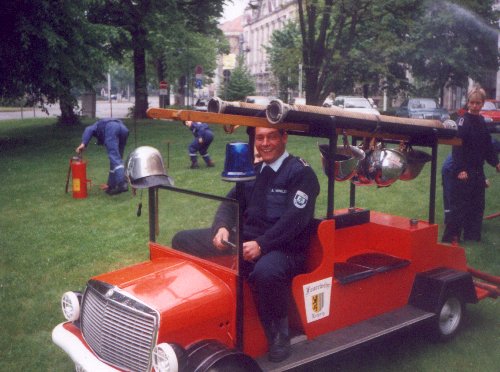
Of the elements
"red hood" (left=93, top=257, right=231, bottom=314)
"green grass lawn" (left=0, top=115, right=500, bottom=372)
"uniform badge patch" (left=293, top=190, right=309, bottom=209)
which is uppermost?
"uniform badge patch" (left=293, top=190, right=309, bottom=209)

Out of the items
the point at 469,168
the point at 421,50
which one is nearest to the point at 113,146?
the point at 469,168

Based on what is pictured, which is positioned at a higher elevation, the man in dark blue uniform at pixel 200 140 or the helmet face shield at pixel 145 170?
the helmet face shield at pixel 145 170

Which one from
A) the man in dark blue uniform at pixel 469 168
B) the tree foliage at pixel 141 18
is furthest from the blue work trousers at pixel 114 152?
the tree foliage at pixel 141 18

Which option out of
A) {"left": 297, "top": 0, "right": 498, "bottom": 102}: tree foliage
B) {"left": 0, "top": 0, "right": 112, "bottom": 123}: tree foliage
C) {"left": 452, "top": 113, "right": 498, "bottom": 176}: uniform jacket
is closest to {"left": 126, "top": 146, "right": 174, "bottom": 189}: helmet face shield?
{"left": 452, "top": 113, "right": 498, "bottom": 176}: uniform jacket

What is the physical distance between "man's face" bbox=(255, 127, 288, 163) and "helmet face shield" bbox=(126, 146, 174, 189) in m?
0.73

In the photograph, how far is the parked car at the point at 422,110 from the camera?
3275cm

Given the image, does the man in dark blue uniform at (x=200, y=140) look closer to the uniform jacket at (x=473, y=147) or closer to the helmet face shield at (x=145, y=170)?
the uniform jacket at (x=473, y=147)

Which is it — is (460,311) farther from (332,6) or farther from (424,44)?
(424,44)

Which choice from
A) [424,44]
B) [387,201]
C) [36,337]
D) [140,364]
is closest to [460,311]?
[140,364]

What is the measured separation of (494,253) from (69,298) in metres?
5.73

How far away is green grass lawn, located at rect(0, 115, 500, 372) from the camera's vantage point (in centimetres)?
508

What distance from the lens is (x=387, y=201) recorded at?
36.9 feet

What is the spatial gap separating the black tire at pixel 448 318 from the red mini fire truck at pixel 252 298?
0.01m

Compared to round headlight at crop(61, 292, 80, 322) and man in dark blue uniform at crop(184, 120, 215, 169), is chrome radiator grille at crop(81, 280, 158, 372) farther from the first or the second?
man in dark blue uniform at crop(184, 120, 215, 169)
